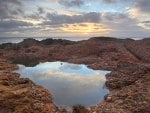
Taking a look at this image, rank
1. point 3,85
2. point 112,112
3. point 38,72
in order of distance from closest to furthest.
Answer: point 112,112 → point 3,85 → point 38,72

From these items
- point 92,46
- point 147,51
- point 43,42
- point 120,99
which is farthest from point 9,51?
point 120,99

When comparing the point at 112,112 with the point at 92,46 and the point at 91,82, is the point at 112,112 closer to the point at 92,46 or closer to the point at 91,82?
the point at 91,82

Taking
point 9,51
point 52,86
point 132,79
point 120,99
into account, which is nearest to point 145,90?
point 120,99

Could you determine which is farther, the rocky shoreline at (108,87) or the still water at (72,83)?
the still water at (72,83)

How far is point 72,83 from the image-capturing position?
104 feet

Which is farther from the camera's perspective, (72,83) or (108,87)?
(72,83)

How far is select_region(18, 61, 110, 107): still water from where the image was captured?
25.2m

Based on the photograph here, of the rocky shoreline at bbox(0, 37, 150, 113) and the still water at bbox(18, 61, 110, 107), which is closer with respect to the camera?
the rocky shoreline at bbox(0, 37, 150, 113)

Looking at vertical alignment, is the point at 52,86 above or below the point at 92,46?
below

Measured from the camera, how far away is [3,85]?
26922 mm

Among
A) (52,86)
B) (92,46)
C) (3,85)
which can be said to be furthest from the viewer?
(92,46)

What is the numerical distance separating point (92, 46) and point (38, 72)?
21.2m

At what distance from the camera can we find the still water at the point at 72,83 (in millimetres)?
25219

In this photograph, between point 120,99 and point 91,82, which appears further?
point 91,82
